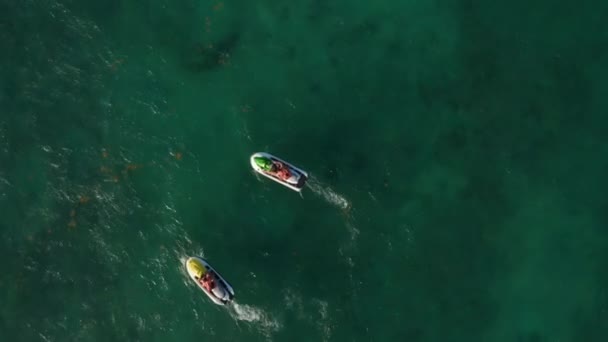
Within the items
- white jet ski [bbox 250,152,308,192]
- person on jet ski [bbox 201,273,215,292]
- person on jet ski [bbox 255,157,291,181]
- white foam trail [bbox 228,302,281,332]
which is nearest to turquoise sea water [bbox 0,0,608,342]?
white foam trail [bbox 228,302,281,332]

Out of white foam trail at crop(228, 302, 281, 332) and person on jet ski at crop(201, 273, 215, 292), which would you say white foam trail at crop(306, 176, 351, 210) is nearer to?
white foam trail at crop(228, 302, 281, 332)

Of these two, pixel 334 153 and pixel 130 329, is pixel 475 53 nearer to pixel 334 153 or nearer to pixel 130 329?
pixel 334 153

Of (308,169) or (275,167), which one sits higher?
(308,169)

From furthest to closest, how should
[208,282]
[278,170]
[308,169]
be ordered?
[308,169] → [278,170] → [208,282]

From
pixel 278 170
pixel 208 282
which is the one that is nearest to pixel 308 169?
pixel 278 170

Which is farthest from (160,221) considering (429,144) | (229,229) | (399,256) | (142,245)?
(429,144)

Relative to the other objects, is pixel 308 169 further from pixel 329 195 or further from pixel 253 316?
pixel 253 316
